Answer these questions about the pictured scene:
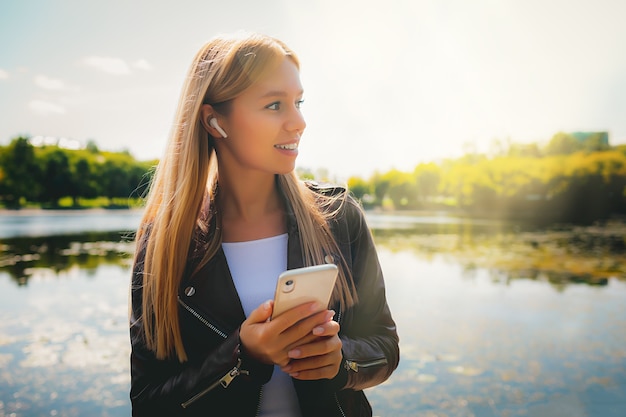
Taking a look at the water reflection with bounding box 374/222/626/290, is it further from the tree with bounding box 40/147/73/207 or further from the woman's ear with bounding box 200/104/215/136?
the tree with bounding box 40/147/73/207

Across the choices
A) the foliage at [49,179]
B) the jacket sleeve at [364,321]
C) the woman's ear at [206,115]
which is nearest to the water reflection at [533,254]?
the jacket sleeve at [364,321]

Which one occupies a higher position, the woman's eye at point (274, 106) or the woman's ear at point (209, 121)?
the woman's eye at point (274, 106)

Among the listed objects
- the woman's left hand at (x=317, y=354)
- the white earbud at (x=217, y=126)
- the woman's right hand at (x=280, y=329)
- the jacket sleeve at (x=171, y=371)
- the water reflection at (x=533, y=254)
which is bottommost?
the water reflection at (x=533, y=254)

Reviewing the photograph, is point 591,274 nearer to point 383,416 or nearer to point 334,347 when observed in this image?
point 383,416

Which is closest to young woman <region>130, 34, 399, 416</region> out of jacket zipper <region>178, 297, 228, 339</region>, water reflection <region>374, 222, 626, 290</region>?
jacket zipper <region>178, 297, 228, 339</region>

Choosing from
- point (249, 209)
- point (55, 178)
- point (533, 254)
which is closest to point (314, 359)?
point (249, 209)

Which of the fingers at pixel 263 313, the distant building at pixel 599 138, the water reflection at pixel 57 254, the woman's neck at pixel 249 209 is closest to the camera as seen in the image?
the fingers at pixel 263 313

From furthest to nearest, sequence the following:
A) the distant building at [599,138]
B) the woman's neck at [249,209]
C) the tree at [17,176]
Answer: the tree at [17,176], the distant building at [599,138], the woman's neck at [249,209]

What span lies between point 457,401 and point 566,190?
50.5 metres

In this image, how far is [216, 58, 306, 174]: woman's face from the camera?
5.84ft

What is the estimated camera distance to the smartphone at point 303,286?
128cm

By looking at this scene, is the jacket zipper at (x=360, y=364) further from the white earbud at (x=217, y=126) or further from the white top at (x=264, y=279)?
the white earbud at (x=217, y=126)

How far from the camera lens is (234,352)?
154cm

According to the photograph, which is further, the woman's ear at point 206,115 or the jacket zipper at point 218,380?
the woman's ear at point 206,115
